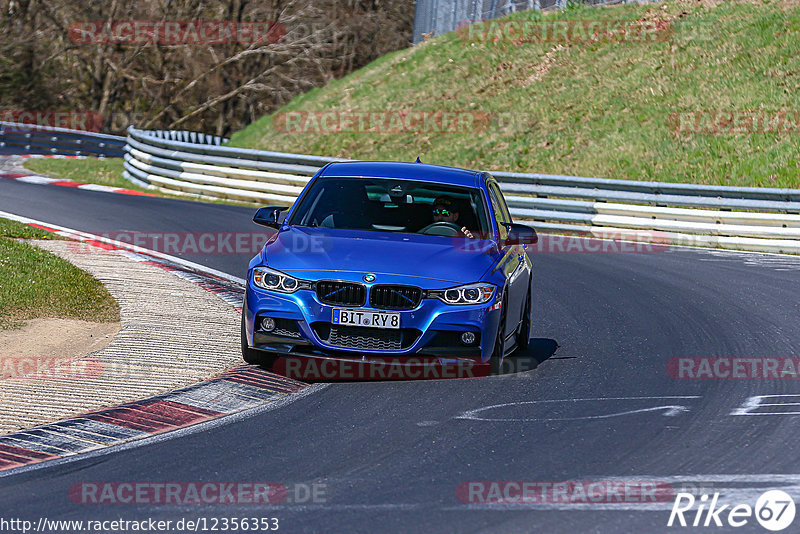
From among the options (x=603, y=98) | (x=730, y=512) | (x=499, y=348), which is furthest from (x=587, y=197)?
(x=730, y=512)

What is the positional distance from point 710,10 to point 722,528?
1213 inches

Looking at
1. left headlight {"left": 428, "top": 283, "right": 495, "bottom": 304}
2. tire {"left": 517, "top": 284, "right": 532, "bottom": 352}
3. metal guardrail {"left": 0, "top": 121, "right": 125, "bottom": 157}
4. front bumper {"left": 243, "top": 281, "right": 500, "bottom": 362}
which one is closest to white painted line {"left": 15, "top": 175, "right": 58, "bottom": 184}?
metal guardrail {"left": 0, "top": 121, "right": 125, "bottom": 157}

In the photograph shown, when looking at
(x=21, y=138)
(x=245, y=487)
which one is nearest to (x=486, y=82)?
(x=21, y=138)

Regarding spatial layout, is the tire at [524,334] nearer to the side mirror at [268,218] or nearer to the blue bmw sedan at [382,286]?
the blue bmw sedan at [382,286]

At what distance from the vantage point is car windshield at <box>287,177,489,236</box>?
30.6ft

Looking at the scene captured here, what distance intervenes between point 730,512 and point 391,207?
469 centimetres

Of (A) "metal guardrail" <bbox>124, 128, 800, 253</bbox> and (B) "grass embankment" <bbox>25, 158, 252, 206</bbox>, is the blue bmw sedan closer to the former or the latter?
(A) "metal guardrail" <bbox>124, 128, 800, 253</bbox>

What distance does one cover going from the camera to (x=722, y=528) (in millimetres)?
5184

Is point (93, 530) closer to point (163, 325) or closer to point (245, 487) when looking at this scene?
point (245, 487)

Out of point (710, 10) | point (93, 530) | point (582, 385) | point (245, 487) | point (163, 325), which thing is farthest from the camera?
point (710, 10)

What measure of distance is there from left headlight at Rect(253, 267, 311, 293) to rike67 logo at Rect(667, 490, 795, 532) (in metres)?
3.49

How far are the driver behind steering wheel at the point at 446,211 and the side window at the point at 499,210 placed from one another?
1.17 ft

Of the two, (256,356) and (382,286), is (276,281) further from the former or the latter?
(382,286)

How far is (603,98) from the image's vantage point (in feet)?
102
